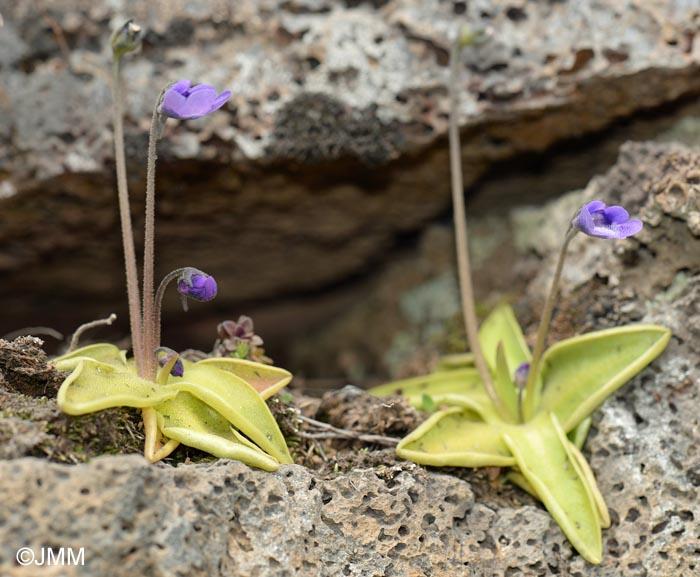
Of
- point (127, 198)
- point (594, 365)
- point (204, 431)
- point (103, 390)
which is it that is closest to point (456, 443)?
point (594, 365)

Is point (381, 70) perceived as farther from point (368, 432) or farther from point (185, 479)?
point (185, 479)

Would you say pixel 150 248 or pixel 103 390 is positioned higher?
pixel 150 248

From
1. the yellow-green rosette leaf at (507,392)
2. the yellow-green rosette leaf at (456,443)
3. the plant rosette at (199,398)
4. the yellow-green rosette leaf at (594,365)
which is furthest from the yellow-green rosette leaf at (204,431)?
the yellow-green rosette leaf at (594,365)

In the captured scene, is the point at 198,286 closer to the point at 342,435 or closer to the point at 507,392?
the point at 342,435

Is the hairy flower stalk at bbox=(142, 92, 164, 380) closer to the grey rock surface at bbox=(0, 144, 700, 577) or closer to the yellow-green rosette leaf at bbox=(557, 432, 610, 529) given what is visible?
the grey rock surface at bbox=(0, 144, 700, 577)

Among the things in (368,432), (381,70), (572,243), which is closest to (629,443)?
(368,432)

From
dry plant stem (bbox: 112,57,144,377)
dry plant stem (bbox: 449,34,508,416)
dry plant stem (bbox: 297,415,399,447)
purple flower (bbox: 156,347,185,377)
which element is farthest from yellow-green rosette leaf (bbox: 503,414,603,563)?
dry plant stem (bbox: 112,57,144,377)

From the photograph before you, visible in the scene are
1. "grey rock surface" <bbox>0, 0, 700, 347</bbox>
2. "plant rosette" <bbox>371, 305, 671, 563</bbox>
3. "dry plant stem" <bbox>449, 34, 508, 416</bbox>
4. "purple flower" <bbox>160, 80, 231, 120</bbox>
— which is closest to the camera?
"purple flower" <bbox>160, 80, 231, 120</bbox>
